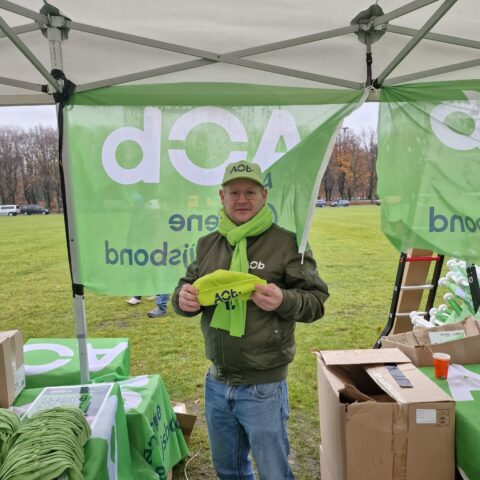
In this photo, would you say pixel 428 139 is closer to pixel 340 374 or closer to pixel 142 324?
pixel 340 374

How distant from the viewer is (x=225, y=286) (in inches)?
68.1

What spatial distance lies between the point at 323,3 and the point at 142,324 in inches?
206

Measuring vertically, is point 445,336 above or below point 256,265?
below

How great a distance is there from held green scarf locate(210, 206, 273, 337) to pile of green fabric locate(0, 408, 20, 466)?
0.83m

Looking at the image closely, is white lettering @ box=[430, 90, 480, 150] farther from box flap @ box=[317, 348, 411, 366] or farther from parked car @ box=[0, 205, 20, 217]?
parked car @ box=[0, 205, 20, 217]

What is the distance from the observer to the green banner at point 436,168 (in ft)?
7.99

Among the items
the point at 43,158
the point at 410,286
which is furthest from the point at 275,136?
the point at 43,158

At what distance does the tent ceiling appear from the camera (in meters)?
2.06

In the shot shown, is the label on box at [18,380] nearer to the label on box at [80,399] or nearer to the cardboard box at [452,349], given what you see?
the label on box at [80,399]

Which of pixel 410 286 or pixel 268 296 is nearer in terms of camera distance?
pixel 268 296

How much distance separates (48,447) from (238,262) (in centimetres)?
97

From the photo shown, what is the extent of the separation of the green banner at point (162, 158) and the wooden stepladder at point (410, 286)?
236 centimetres

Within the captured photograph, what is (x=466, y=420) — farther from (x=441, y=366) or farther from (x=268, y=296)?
(x=268, y=296)

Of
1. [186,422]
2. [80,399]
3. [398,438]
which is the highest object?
[80,399]
